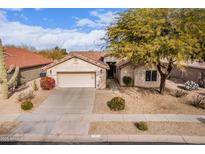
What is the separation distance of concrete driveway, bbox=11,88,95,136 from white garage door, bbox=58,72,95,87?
3.60m

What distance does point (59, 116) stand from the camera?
13.0m

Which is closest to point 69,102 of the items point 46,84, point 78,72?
point 46,84

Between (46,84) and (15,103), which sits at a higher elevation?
(46,84)

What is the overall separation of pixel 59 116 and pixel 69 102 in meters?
3.55

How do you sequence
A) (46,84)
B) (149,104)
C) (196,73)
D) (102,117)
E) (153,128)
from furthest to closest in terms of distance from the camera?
(196,73)
(46,84)
(149,104)
(102,117)
(153,128)

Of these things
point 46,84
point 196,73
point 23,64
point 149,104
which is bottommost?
point 149,104

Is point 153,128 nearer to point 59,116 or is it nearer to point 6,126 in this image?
point 59,116

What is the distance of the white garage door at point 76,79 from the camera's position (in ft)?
74.9

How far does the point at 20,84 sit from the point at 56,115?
1301 cm

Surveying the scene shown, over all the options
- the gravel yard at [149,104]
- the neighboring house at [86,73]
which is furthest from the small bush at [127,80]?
the gravel yard at [149,104]

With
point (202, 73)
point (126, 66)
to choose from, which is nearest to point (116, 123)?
point (126, 66)

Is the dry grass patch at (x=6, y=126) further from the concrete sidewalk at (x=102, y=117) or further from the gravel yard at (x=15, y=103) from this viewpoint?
the gravel yard at (x=15, y=103)

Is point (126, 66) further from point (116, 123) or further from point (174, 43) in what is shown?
point (116, 123)

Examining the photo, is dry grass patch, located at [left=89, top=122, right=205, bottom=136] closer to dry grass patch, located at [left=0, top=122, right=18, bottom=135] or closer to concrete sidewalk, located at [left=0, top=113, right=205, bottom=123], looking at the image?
concrete sidewalk, located at [left=0, top=113, right=205, bottom=123]
